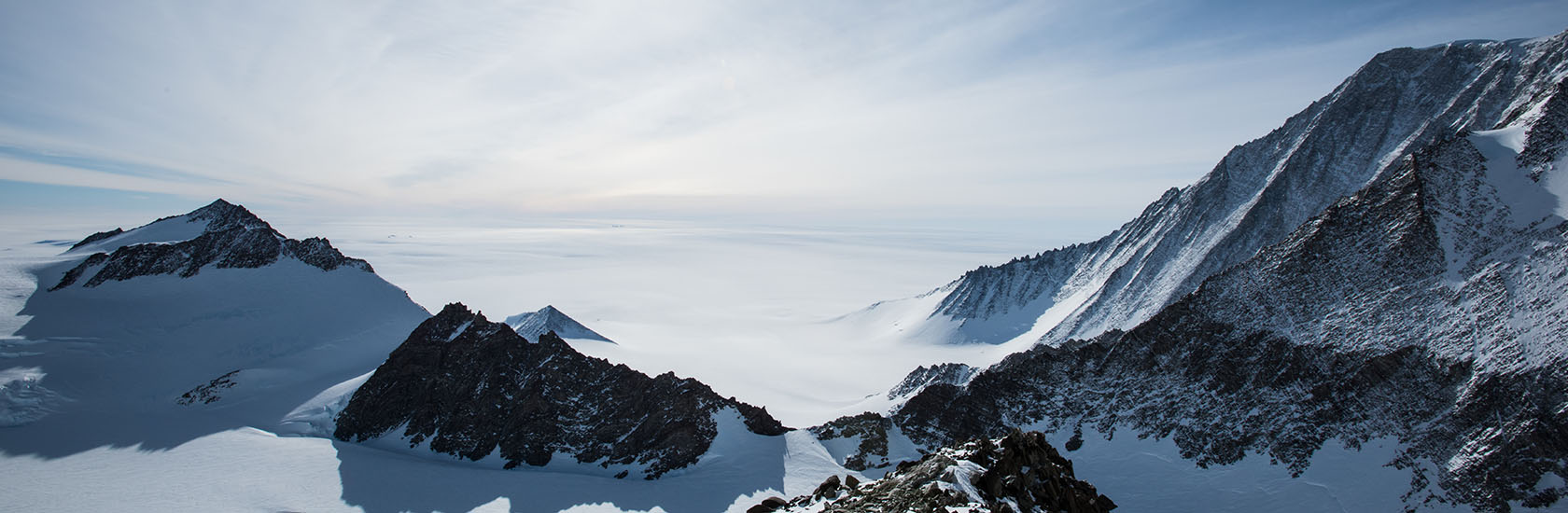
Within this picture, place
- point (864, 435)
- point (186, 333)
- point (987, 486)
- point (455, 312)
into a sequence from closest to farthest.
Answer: point (987, 486) < point (864, 435) < point (455, 312) < point (186, 333)

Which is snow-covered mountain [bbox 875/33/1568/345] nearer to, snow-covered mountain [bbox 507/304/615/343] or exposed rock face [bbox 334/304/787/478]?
exposed rock face [bbox 334/304/787/478]

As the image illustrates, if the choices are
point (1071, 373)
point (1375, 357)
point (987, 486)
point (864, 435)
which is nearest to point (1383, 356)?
point (1375, 357)

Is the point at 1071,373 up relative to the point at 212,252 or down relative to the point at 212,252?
down

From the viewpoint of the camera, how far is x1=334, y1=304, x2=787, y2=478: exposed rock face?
225 feet

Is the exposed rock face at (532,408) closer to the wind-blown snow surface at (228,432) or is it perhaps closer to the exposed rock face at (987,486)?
the wind-blown snow surface at (228,432)

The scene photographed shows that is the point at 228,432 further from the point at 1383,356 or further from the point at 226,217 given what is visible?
the point at 1383,356

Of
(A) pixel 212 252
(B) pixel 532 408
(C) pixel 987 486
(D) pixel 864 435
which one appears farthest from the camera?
(A) pixel 212 252

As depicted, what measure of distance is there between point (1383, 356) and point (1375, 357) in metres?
0.51

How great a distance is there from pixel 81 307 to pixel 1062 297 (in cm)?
17084

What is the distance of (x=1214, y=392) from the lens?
57.8 m

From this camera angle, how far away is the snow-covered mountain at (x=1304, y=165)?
93.4 m

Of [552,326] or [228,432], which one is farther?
[552,326]

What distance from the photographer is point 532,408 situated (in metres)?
71.2

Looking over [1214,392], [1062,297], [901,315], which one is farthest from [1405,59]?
[901,315]
